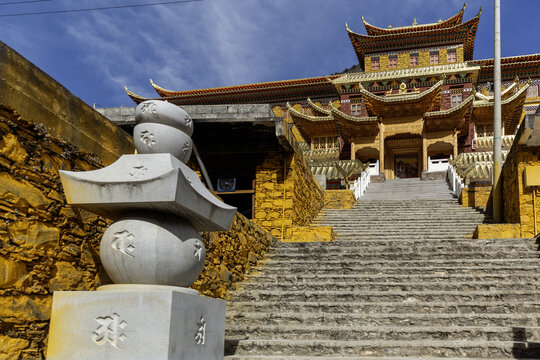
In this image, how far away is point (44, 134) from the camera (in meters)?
4.48

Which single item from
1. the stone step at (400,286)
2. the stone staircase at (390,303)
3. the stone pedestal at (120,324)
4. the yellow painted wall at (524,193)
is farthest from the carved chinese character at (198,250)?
the yellow painted wall at (524,193)

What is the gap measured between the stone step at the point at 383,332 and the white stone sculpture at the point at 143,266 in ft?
6.40

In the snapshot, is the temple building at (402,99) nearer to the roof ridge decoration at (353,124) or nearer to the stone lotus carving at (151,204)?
the roof ridge decoration at (353,124)

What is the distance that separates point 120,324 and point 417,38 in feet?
112

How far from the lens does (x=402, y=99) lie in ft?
87.4

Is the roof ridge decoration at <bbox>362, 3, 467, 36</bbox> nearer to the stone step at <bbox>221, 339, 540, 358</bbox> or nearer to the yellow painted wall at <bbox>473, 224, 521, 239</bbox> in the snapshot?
the yellow painted wall at <bbox>473, 224, 521, 239</bbox>

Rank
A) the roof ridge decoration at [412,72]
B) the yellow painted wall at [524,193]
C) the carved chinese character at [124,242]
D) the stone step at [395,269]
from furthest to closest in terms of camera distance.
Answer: the roof ridge decoration at [412,72] < the yellow painted wall at [524,193] < the stone step at [395,269] < the carved chinese character at [124,242]

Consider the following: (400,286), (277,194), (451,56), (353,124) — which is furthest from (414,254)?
(451,56)

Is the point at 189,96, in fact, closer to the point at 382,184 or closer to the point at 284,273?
the point at 382,184

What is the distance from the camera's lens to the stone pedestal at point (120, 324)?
351 cm

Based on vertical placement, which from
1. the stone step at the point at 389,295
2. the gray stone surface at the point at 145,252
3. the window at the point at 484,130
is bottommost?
the stone step at the point at 389,295

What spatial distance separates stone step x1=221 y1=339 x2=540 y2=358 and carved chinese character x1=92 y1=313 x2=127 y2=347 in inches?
85.2

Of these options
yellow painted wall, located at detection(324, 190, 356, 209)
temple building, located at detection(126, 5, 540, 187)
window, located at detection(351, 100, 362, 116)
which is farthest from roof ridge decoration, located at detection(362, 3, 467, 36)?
yellow painted wall, located at detection(324, 190, 356, 209)

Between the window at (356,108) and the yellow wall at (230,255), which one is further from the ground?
the window at (356,108)
